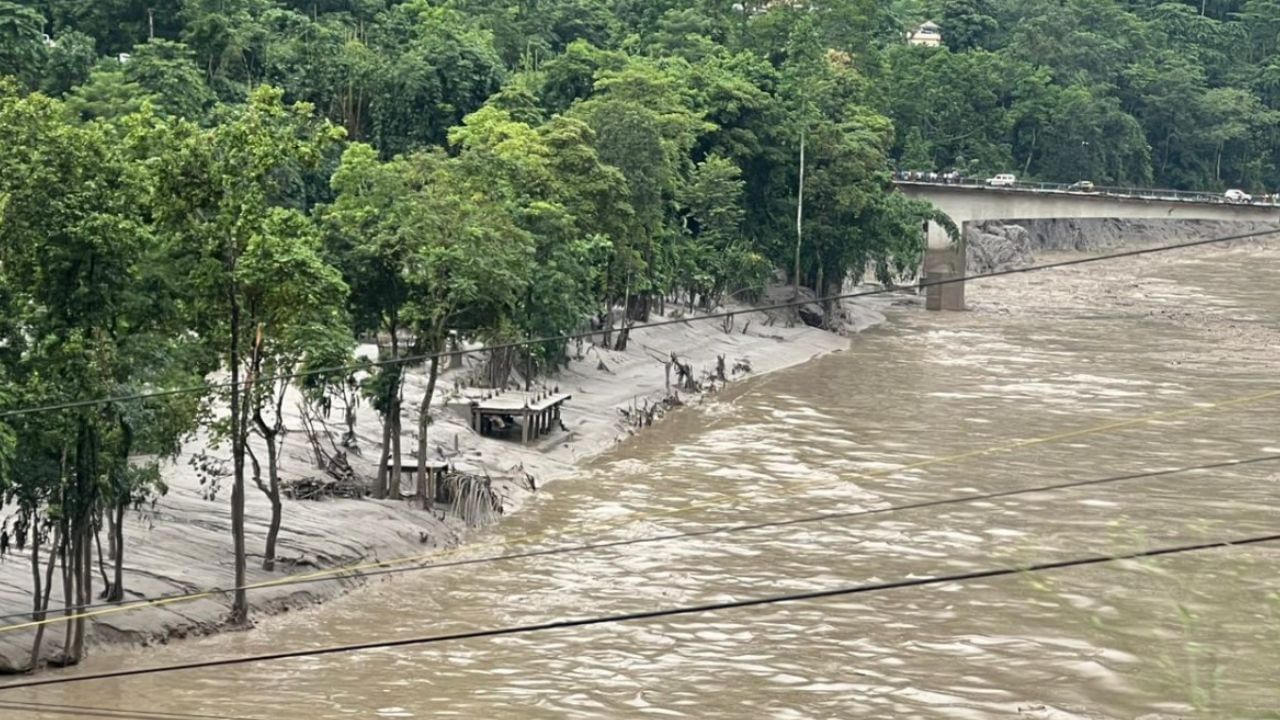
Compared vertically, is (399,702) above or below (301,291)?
below

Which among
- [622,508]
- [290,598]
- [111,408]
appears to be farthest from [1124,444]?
[111,408]

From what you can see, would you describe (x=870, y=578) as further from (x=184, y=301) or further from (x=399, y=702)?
(x=184, y=301)

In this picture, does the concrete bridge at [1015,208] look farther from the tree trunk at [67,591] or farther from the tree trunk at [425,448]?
the tree trunk at [67,591]

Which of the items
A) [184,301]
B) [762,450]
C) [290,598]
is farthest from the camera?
[762,450]

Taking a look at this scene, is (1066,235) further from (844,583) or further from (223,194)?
(223,194)

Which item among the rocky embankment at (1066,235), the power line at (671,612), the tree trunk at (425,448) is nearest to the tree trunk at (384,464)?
the tree trunk at (425,448)
